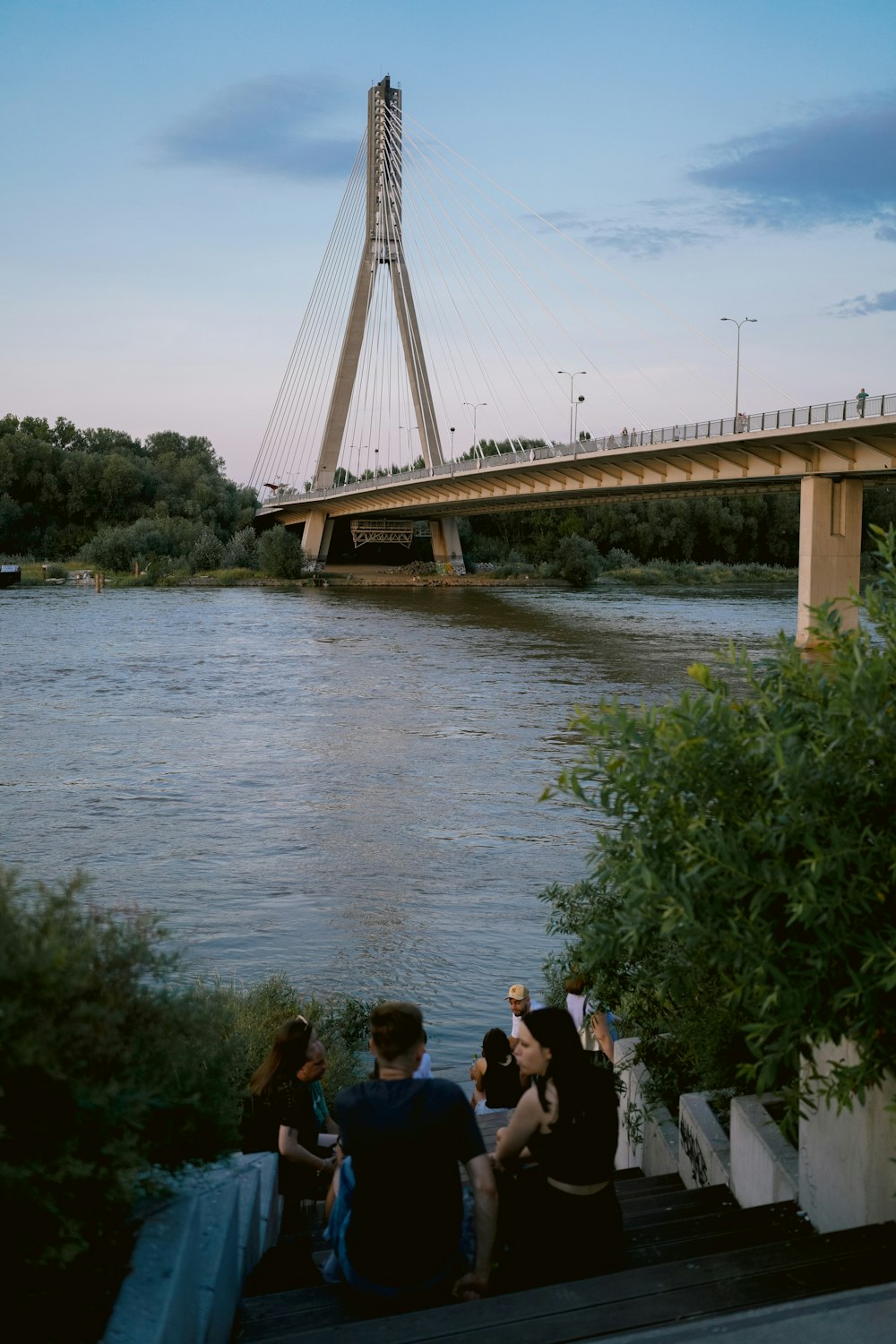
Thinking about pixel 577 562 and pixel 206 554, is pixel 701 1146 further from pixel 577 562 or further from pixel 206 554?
pixel 206 554

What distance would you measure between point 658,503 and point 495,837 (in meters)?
89.5

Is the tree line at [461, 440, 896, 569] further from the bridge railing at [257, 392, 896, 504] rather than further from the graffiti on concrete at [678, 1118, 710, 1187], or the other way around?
the graffiti on concrete at [678, 1118, 710, 1187]

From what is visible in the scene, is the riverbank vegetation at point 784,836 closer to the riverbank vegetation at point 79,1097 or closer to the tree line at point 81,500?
the riverbank vegetation at point 79,1097

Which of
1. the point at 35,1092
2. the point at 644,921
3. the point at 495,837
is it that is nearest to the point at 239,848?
the point at 495,837

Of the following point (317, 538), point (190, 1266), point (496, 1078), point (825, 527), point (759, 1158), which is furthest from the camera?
point (317, 538)

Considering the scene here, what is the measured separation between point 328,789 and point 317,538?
2693 inches

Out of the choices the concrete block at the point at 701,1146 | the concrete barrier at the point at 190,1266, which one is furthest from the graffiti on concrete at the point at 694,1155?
the concrete barrier at the point at 190,1266

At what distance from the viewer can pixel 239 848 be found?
14.8 metres

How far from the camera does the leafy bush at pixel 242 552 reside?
8569 cm

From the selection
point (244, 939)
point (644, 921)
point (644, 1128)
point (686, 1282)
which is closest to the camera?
point (686, 1282)

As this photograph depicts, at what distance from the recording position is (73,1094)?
102 inches

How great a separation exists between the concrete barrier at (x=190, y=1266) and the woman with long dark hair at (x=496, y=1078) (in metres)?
3.05

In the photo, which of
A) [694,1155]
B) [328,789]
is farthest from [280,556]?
[694,1155]

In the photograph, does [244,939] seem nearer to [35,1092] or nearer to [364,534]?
[35,1092]
